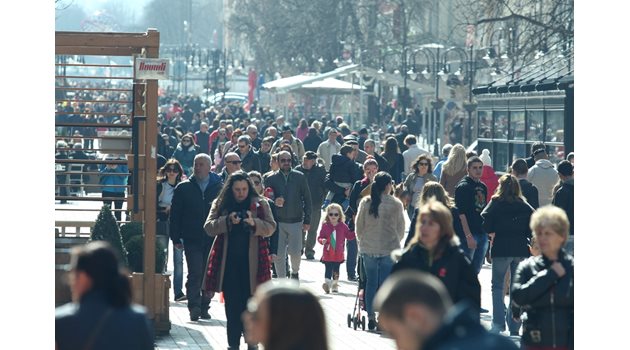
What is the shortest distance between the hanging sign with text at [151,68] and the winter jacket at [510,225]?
2.98 m

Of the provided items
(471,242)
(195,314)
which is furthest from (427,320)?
(471,242)

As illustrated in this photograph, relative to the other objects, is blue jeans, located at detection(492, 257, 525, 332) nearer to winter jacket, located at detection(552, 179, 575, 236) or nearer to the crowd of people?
the crowd of people

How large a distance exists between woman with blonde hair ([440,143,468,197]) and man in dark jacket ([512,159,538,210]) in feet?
7.02

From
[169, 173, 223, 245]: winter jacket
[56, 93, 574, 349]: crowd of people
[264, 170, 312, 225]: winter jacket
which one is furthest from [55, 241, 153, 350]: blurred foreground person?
[264, 170, 312, 225]: winter jacket

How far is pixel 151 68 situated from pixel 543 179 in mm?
6357

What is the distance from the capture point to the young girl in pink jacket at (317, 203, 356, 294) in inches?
682

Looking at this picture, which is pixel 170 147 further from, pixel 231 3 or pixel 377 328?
pixel 231 3

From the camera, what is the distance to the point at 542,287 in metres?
8.94

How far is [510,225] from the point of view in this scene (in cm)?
1419

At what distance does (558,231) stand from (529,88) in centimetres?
2002

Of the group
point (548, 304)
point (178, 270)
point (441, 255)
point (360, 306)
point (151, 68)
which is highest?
point (151, 68)

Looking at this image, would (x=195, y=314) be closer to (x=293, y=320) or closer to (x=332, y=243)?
(x=332, y=243)

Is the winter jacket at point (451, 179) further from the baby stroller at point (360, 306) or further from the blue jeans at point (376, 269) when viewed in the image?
the blue jeans at point (376, 269)

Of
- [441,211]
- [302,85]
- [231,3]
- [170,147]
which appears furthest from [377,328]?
[231,3]
